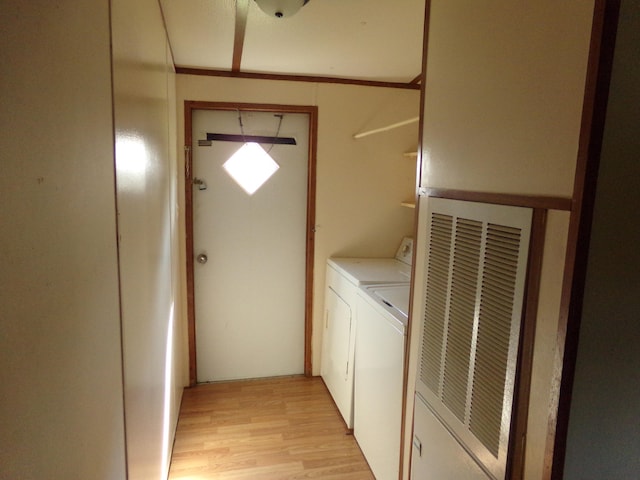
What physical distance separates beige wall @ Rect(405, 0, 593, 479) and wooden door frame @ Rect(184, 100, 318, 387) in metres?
1.65

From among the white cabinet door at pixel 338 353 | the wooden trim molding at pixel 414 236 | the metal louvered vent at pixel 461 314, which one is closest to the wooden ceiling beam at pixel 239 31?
the wooden trim molding at pixel 414 236

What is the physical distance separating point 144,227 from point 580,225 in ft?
4.35

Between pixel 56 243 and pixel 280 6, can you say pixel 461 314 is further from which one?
pixel 280 6

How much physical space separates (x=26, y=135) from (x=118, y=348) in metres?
0.64

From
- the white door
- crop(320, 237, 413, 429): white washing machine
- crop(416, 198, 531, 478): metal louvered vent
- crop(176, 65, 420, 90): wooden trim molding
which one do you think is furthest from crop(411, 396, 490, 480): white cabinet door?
crop(176, 65, 420, 90): wooden trim molding

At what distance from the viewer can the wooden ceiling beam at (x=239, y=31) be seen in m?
1.72

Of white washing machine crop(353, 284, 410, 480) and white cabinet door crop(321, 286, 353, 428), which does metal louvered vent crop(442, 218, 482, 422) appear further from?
white cabinet door crop(321, 286, 353, 428)

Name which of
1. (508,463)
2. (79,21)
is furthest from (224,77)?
(508,463)

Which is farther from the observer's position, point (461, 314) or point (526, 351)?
point (461, 314)

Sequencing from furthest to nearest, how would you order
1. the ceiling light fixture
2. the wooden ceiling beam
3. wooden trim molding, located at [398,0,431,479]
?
the wooden ceiling beam
the ceiling light fixture
wooden trim molding, located at [398,0,431,479]

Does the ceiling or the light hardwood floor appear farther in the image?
the light hardwood floor

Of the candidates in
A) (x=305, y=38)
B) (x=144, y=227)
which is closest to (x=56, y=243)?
(x=144, y=227)

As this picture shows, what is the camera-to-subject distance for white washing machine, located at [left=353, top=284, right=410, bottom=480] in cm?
177

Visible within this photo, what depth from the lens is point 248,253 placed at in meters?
2.97
